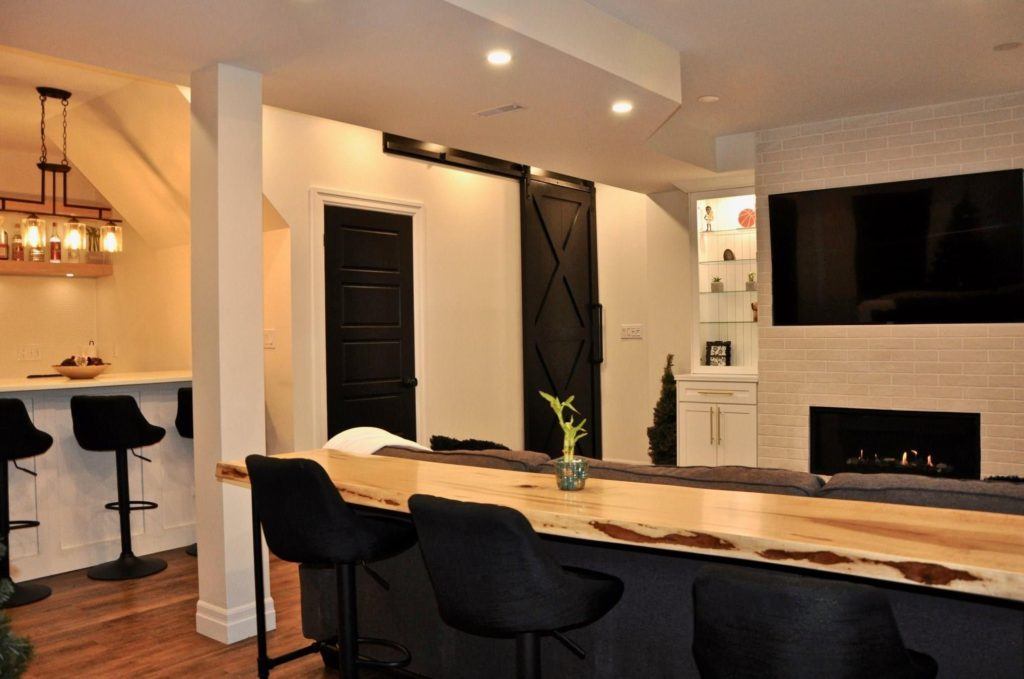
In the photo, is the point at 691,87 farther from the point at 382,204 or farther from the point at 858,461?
the point at 858,461

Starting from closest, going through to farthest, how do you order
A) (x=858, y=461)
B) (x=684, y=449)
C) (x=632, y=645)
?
1. (x=632, y=645)
2. (x=858, y=461)
3. (x=684, y=449)

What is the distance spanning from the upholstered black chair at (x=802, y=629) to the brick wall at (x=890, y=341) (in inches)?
165

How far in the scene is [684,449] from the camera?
22.1ft

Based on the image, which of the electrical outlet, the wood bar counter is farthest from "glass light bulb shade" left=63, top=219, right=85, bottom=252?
the electrical outlet

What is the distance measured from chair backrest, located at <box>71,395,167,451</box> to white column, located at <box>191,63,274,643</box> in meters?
1.05

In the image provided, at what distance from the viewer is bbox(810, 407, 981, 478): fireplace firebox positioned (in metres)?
5.30

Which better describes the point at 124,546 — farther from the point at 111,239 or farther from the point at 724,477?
the point at 724,477

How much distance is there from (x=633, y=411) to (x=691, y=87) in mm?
3726

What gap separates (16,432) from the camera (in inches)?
167

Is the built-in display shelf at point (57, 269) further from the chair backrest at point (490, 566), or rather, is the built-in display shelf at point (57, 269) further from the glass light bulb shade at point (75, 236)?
the chair backrest at point (490, 566)

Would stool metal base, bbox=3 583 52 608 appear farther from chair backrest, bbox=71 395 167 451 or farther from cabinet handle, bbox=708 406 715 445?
cabinet handle, bbox=708 406 715 445

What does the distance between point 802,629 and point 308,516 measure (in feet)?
5.01

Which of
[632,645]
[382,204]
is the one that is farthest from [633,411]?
[632,645]

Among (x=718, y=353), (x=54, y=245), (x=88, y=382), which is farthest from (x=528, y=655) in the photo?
(x=718, y=353)
